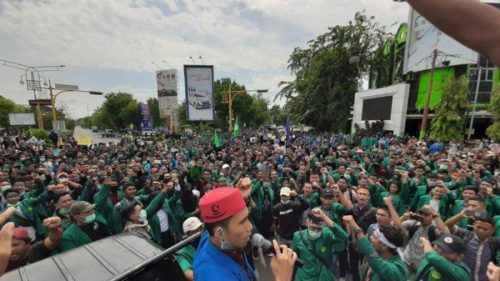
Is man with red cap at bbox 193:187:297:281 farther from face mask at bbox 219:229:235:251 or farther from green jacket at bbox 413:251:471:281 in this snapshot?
→ green jacket at bbox 413:251:471:281

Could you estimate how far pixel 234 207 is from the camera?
163 cm

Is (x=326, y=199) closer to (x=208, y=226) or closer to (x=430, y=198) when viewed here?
(x=430, y=198)

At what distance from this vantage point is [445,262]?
8.25ft

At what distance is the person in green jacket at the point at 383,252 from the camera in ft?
8.83

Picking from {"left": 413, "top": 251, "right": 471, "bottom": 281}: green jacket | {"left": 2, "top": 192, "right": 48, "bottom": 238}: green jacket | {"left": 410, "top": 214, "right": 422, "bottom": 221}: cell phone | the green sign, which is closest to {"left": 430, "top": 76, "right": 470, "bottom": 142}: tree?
the green sign

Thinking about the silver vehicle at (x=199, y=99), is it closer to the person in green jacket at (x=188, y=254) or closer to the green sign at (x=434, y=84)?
the green sign at (x=434, y=84)

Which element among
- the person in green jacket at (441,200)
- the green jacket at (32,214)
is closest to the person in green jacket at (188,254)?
the green jacket at (32,214)

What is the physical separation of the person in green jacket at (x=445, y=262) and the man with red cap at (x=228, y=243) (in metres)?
1.90

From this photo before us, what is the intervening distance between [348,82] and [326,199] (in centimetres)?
3658

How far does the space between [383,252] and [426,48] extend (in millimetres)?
32135

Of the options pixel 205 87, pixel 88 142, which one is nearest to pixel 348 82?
pixel 205 87

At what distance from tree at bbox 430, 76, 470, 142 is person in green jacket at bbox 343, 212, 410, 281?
2245cm

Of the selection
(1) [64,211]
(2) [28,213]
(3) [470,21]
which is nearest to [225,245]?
(3) [470,21]

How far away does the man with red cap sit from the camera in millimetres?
1477
